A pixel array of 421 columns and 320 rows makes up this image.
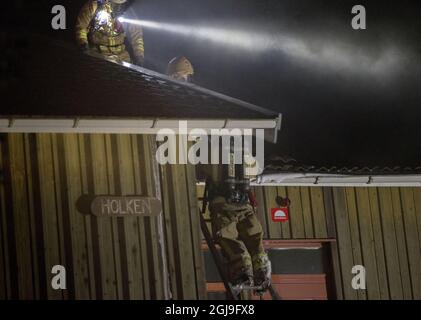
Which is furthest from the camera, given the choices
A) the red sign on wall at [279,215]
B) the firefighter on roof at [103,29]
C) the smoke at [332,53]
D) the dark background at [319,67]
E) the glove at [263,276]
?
the smoke at [332,53]

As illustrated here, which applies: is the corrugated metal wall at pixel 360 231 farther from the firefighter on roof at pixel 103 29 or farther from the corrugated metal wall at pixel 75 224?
the corrugated metal wall at pixel 75 224

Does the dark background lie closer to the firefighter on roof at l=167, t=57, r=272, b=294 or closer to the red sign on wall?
the red sign on wall

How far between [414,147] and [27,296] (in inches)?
275

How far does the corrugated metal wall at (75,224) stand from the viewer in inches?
305

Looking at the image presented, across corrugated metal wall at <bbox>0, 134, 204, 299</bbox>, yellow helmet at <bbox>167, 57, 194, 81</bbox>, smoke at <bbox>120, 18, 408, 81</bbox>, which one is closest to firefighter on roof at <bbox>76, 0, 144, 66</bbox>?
yellow helmet at <bbox>167, 57, 194, 81</bbox>

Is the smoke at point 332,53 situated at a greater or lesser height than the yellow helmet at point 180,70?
greater

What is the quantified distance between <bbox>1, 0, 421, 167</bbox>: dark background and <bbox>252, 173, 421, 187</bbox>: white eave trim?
1205 millimetres

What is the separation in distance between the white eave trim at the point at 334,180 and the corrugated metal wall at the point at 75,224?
94.5 inches

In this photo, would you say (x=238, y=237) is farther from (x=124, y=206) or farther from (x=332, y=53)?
(x=332, y=53)

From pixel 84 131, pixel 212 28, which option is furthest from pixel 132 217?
pixel 212 28

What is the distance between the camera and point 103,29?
10070mm

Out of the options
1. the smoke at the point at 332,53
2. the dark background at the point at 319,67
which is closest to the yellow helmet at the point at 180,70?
the dark background at the point at 319,67

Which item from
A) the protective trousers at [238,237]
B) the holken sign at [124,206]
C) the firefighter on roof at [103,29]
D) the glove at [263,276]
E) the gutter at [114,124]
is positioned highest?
the firefighter on roof at [103,29]

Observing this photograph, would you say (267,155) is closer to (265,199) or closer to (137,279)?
(265,199)
